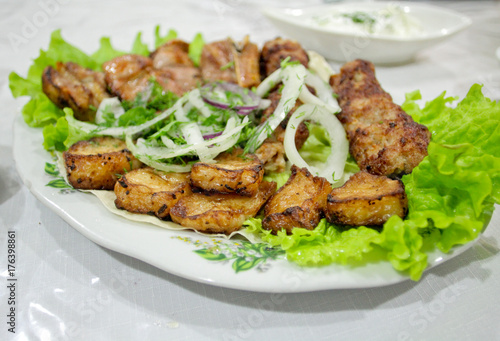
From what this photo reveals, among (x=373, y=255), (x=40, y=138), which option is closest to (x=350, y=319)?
(x=373, y=255)

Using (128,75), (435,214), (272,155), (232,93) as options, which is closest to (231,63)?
(232,93)

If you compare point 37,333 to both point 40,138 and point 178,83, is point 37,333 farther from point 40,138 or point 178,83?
point 178,83

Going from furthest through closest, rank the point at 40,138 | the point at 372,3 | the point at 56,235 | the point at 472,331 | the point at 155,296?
the point at 372,3, the point at 40,138, the point at 56,235, the point at 155,296, the point at 472,331

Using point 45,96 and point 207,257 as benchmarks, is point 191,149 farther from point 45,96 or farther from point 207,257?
point 45,96

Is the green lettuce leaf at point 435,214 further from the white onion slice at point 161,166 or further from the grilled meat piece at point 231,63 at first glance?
the grilled meat piece at point 231,63

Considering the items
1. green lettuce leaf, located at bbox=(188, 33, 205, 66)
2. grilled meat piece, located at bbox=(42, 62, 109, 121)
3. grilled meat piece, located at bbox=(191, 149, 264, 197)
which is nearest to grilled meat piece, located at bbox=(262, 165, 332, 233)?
grilled meat piece, located at bbox=(191, 149, 264, 197)

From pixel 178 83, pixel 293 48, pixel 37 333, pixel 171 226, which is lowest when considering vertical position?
pixel 37 333
